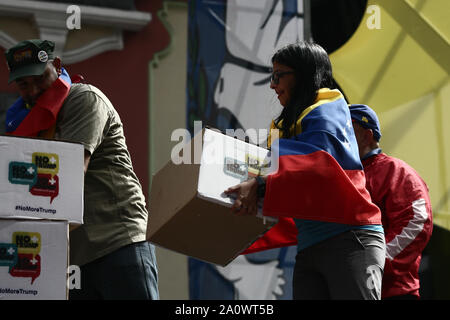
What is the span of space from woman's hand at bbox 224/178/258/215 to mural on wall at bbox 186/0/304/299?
2508mm

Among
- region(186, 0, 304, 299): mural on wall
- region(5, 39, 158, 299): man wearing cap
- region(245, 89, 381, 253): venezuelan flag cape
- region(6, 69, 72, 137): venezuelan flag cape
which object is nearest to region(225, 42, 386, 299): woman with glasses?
region(245, 89, 381, 253): venezuelan flag cape

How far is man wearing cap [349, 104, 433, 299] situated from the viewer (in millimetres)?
3895

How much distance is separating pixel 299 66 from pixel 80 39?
4.63 metres

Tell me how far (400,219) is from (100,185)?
1.37 m

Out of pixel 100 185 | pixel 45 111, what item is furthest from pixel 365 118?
pixel 45 111

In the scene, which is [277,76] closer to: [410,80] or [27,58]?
[27,58]

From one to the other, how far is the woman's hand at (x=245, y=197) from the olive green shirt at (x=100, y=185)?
1.84 ft

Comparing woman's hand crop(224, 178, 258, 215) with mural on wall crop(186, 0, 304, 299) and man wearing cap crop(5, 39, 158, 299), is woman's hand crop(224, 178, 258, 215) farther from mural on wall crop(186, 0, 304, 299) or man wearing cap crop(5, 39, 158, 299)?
mural on wall crop(186, 0, 304, 299)

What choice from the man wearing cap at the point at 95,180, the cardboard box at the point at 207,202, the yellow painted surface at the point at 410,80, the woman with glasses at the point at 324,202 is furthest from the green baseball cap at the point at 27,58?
the yellow painted surface at the point at 410,80

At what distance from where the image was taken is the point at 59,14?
296 inches

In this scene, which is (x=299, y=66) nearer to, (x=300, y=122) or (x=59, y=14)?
(x=300, y=122)

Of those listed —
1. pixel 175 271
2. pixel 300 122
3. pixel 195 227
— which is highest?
pixel 300 122

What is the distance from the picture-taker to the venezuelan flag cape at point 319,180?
124 inches
